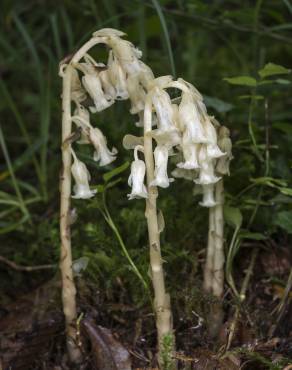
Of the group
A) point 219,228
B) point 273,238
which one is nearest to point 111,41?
point 219,228

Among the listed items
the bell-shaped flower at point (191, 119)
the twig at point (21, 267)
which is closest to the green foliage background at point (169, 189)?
the twig at point (21, 267)

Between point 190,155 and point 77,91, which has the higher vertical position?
point 77,91

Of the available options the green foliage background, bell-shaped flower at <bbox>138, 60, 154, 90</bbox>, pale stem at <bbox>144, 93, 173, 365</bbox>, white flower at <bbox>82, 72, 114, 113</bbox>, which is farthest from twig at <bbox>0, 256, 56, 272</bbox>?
bell-shaped flower at <bbox>138, 60, 154, 90</bbox>

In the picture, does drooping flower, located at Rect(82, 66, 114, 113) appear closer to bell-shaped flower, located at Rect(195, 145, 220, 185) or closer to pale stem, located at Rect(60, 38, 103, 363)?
pale stem, located at Rect(60, 38, 103, 363)

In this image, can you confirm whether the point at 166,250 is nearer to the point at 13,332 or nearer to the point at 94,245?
the point at 94,245

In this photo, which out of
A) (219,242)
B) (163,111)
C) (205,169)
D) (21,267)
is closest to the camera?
(163,111)

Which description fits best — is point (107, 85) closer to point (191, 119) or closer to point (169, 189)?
point (191, 119)

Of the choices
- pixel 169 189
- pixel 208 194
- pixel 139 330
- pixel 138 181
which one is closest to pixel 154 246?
pixel 138 181
